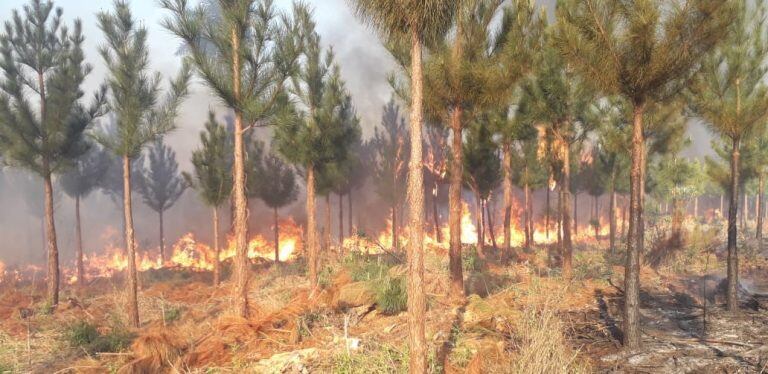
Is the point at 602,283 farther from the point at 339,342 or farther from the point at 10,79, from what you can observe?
the point at 10,79

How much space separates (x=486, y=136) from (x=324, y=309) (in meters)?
11.5

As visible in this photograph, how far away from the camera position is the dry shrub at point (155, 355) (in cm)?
741

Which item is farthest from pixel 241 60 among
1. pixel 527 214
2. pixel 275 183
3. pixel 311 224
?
pixel 527 214

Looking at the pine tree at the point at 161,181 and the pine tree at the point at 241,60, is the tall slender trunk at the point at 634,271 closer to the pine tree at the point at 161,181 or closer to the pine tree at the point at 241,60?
the pine tree at the point at 241,60

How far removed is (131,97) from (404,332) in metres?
10.3

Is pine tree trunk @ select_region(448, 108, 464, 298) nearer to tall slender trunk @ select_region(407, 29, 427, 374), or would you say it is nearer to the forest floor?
the forest floor

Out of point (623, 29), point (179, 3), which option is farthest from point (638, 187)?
point (179, 3)

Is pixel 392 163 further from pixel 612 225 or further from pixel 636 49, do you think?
pixel 636 49

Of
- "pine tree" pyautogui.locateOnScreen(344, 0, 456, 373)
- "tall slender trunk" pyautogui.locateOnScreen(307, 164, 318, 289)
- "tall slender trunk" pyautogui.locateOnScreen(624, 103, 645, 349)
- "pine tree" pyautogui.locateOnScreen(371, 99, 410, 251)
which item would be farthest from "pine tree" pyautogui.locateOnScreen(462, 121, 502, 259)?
"pine tree" pyautogui.locateOnScreen(344, 0, 456, 373)

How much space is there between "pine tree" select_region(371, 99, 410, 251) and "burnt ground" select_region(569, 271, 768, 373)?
17.5 metres

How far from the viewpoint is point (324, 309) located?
1066 centimetres

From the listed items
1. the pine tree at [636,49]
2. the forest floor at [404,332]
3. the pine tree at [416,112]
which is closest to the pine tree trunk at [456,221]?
the forest floor at [404,332]

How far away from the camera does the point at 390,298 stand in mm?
10828

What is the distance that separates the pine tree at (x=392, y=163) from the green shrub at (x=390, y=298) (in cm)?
1694
